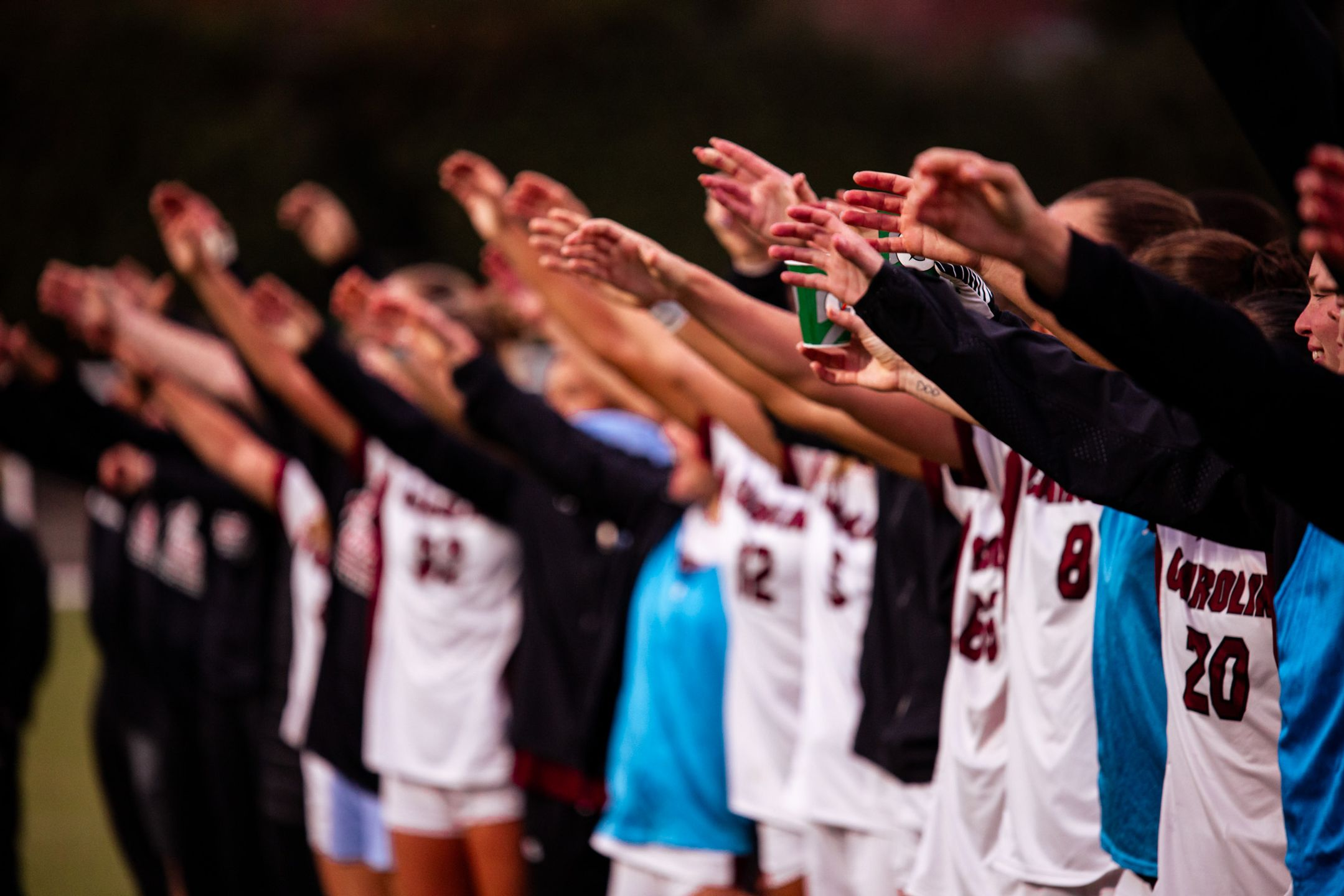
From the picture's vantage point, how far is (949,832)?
2.77 meters

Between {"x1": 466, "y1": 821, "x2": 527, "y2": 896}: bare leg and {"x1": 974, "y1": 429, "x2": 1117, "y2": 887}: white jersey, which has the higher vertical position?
{"x1": 974, "y1": 429, "x2": 1117, "y2": 887}: white jersey

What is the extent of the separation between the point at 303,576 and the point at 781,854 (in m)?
2.36

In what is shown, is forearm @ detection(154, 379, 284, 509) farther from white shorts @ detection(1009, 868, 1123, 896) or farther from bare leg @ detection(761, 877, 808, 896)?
white shorts @ detection(1009, 868, 1123, 896)

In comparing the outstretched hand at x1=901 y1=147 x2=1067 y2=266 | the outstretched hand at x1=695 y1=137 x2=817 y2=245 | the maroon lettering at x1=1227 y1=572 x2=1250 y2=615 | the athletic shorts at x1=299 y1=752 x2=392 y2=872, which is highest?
the outstretched hand at x1=695 y1=137 x2=817 y2=245

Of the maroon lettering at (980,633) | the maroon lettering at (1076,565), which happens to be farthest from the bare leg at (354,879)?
the maroon lettering at (1076,565)

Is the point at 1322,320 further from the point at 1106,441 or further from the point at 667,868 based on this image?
the point at 667,868

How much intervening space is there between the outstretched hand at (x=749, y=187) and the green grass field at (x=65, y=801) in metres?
5.17

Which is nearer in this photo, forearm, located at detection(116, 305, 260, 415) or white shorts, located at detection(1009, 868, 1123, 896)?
white shorts, located at detection(1009, 868, 1123, 896)

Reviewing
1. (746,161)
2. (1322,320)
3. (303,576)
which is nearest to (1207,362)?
(1322,320)

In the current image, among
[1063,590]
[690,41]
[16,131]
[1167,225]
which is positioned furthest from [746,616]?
[16,131]

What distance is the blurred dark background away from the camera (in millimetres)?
19922

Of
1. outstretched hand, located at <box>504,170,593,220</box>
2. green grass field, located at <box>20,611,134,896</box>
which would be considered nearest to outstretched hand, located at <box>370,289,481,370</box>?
outstretched hand, located at <box>504,170,593,220</box>

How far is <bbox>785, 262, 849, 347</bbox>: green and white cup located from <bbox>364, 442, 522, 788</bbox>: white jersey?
232cm

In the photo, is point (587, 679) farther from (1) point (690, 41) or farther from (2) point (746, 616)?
(1) point (690, 41)
